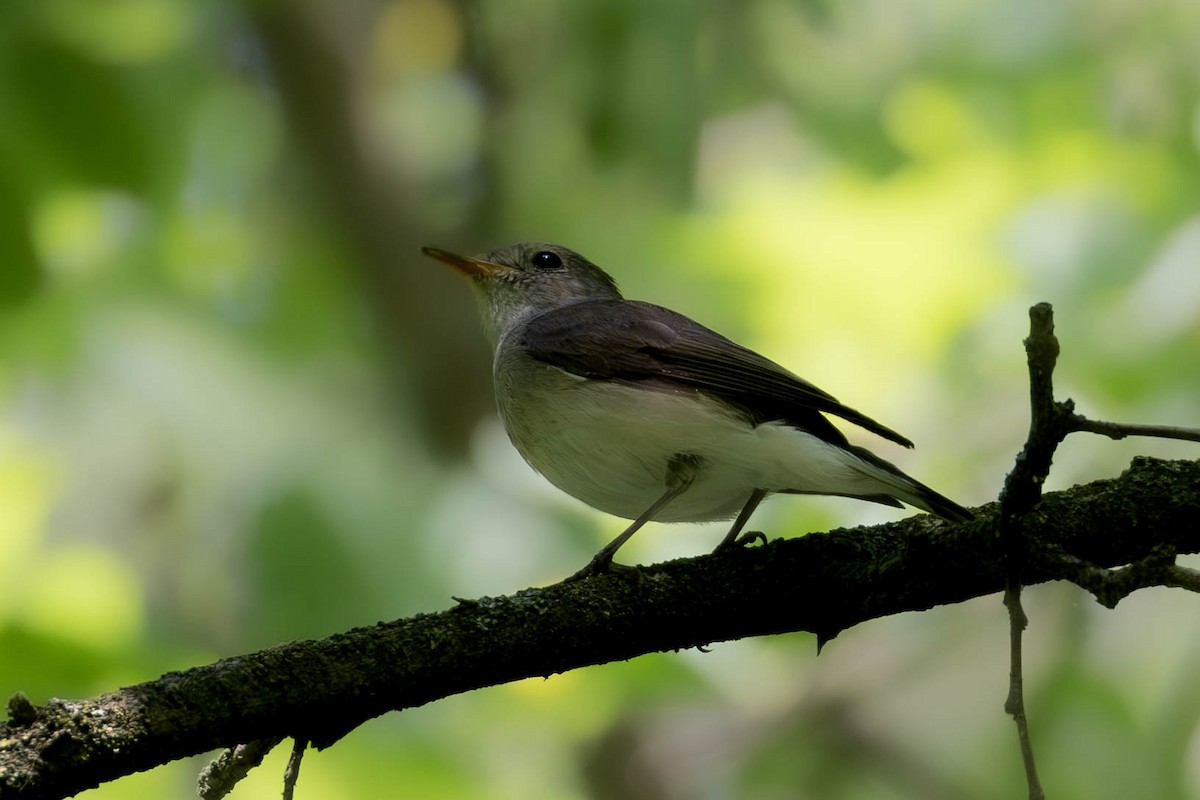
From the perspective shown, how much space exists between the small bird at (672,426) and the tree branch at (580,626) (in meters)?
0.45

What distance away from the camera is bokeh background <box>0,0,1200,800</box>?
5555 mm

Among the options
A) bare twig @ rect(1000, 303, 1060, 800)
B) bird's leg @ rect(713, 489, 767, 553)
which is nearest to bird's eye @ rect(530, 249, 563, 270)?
bird's leg @ rect(713, 489, 767, 553)

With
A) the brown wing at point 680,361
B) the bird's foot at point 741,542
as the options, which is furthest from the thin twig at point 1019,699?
the brown wing at point 680,361

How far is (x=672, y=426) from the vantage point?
4.25m

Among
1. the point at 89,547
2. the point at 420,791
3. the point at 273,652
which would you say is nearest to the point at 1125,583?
the point at 273,652

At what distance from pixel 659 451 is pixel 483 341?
11.0 ft

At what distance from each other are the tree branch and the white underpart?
0.63 metres

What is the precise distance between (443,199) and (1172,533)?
5.81 meters

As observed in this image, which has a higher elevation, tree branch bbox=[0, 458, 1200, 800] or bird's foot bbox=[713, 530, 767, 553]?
bird's foot bbox=[713, 530, 767, 553]

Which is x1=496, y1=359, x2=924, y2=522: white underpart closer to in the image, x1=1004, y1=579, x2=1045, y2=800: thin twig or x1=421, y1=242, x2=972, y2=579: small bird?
x1=421, y1=242, x2=972, y2=579: small bird

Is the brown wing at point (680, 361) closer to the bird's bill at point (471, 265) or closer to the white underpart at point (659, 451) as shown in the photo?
the white underpart at point (659, 451)

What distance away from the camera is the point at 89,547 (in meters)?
5.79

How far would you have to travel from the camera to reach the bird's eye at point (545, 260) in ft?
20.3

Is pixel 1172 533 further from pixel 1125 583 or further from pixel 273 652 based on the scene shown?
pixel 273 652
